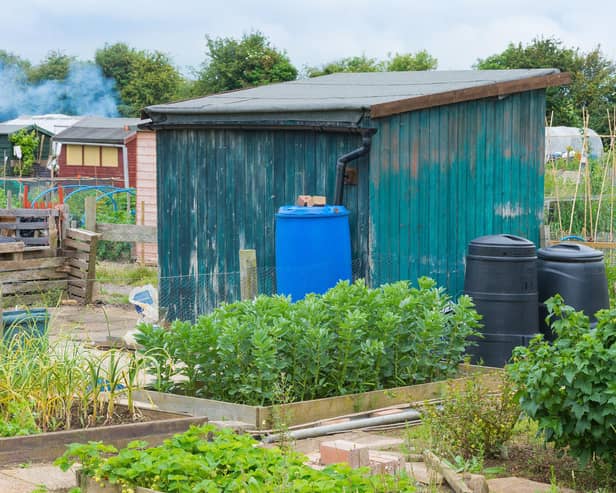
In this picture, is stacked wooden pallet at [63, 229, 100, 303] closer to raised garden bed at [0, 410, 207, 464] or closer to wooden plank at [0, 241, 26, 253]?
wooden plank at [0, 241, 26, 253]

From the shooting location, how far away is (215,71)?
133ft

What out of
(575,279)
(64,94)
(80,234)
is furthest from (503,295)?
(64,94)

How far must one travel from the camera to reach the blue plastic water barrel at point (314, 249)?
923cm

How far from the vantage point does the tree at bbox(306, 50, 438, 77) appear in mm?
45250

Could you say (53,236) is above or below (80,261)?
above

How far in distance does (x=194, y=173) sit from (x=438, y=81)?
10.3ft

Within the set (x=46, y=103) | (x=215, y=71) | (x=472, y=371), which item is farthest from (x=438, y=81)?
(x=46, y=103)

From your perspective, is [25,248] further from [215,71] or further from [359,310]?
[215,71]

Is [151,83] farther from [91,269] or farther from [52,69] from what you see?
[91,269]

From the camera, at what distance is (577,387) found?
4789mm

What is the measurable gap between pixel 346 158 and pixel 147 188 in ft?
30.2

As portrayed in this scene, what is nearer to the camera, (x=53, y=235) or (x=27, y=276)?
(x=27, y=276)

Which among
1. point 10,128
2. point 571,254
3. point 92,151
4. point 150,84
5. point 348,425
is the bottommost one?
point 348,425

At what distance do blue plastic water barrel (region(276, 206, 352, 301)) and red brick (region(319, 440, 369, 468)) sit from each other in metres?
4.07
